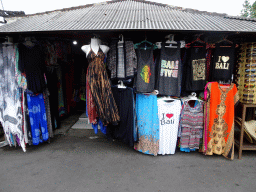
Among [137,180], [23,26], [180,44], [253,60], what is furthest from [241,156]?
[23,26]

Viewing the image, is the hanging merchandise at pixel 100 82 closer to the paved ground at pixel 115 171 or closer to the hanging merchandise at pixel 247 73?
the paved ground at pixel 115 171

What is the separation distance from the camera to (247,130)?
2873mm

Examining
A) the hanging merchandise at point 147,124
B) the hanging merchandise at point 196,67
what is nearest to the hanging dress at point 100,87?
the hanging merchandise at point 147,124

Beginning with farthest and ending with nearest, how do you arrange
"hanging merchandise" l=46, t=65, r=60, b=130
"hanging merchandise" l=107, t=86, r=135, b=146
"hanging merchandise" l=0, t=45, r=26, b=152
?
"hanging merchandise" l=46, t=65, r=60, b=130, "hanging merchandise" l=0, t=45, r=26, b=152, "hanging merchandise" l=107, t=86, r=135, b=146

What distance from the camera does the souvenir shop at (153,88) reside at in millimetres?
2703

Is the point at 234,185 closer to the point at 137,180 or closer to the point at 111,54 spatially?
the point at 137,180

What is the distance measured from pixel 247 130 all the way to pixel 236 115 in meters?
0.31

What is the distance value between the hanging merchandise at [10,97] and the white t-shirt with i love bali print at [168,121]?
8.19 feet

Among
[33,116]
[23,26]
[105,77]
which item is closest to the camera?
[23,26]

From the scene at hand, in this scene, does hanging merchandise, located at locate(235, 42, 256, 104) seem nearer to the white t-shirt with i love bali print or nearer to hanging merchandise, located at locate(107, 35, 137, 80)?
the white t-shirt with i love bali print

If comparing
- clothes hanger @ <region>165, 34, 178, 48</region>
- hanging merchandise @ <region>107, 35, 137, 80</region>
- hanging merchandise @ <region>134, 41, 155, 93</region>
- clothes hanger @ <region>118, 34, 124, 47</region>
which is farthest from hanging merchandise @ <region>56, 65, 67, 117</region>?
clothes hanger @ <region>165, 34, 178, 48</region>

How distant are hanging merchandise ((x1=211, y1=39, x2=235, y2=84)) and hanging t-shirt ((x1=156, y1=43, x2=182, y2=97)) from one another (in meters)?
0.59

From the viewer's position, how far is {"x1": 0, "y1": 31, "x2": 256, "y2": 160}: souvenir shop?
270 centimetres

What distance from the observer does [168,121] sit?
2785 millimetres
